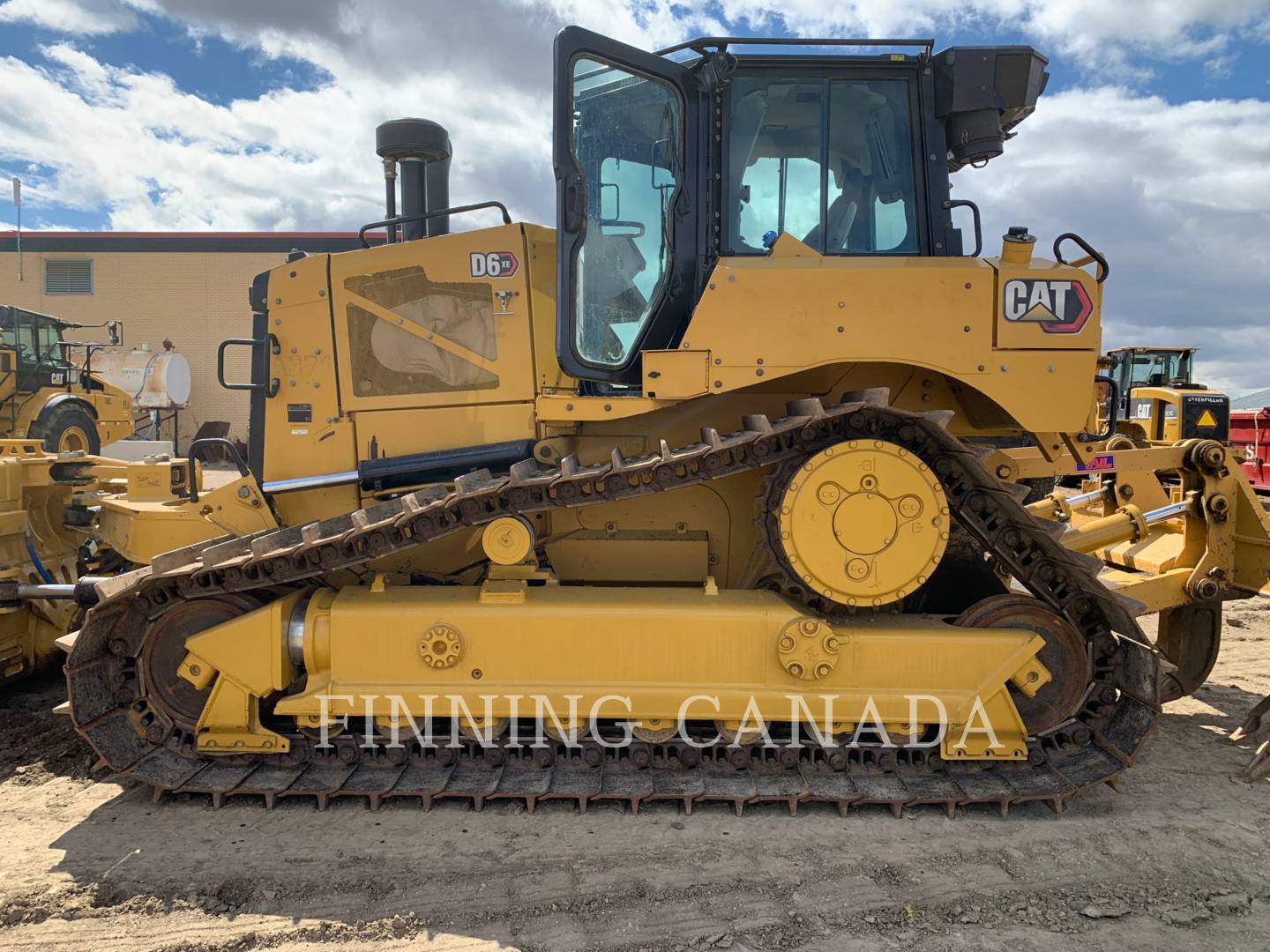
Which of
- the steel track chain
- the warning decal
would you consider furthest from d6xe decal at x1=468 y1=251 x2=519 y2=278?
the warning decal

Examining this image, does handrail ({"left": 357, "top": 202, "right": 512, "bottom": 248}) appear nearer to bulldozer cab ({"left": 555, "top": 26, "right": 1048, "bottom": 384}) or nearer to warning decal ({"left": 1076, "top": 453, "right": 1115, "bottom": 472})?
bulldozer cab ({"left": 555, "top": 26, "right": 1048, "bottom": 384})

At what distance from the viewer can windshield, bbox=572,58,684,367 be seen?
13.1 ft

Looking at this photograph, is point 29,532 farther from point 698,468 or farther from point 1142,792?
point 1142,792

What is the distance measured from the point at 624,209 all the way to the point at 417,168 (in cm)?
157

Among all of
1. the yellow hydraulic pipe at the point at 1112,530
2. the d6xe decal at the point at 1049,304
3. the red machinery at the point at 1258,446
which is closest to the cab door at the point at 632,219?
the d6xe decal at the point at 1049,304

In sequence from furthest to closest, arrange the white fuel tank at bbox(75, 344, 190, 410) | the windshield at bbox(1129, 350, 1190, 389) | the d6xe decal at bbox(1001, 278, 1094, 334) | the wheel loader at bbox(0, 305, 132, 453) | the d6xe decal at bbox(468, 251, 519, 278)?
the white fuel tank at bbox(75, 344, 190, 410), the windshield at bbox(1129, 350, 1190, 389), the wheel loader at bbox(0, 305, 132, 453), the d6xe decal at bbox(468, 251, 519, 278), the d6xe decal at bbox(1001, 278, 1094, 334)

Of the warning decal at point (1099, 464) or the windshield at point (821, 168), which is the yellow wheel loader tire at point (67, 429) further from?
the warning decal at point (1099, 464)

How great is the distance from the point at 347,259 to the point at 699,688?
3063mm

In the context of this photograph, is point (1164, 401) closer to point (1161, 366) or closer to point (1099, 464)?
point (1099, 464)

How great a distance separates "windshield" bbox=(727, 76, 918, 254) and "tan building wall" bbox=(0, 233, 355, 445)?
2546 centimetres

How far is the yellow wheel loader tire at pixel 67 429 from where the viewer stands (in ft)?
45.0

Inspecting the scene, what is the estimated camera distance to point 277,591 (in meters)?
4.18

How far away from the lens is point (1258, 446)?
610 inches

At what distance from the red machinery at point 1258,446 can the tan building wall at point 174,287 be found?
26.4 m
